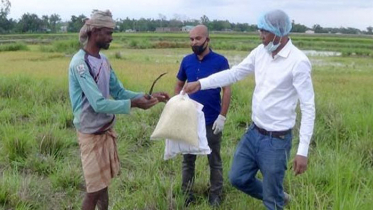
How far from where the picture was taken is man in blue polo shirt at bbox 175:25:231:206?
3521 mm

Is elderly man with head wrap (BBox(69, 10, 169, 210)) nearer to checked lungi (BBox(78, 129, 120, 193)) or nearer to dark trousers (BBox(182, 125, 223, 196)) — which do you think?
checked lungi (BBox(78, 129, 120, 193))

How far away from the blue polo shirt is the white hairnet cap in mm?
771

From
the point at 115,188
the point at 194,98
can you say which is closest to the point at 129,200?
the point at 115,188

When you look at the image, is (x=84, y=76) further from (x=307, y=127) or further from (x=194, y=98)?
(x=307, y=127)

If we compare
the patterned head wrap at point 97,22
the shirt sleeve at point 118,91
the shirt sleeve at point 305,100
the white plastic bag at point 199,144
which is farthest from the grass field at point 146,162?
the patterned head wrap at point 97,22

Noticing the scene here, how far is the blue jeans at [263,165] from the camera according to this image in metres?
2.92

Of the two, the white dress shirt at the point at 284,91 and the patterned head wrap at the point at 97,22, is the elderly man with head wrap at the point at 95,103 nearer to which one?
the patterned head wrap at the point at 97,22

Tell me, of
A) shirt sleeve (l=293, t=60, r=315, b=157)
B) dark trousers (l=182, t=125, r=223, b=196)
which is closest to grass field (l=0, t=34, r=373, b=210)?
dark trousers (l=182, t=125, r=223, b=196)

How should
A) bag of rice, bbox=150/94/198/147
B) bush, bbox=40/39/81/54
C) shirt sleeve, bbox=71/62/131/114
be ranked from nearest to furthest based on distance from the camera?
shirt sleeve, bbox=71/62/131/114, bag of rice, bbox=150/94/198/147, bush, bbox=40/39/81/54

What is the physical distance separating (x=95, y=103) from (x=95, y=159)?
43cm

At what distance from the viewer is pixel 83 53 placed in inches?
115

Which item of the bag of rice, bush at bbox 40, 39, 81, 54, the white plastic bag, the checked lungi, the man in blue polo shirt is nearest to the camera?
the checked lungi

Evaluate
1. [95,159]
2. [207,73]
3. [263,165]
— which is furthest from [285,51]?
[95,159]

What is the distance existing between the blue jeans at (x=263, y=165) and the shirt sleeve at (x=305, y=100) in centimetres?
22
